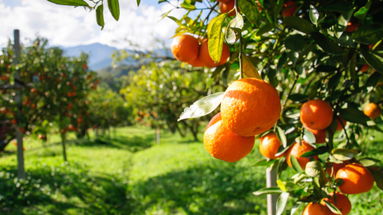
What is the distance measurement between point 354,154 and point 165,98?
7.37 m

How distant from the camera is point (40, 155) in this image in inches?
371

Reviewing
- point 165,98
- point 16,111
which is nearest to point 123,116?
point 165,98

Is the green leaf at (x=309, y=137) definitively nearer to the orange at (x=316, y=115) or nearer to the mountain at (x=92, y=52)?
the orange at (x=316, y=115)

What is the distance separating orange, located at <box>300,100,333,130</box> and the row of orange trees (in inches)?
206

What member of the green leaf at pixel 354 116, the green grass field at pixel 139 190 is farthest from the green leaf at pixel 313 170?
the green grass field at pixel 139 190

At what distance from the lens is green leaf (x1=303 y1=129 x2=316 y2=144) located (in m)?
1.00

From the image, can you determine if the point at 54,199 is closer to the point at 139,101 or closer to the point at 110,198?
the point at 110,198

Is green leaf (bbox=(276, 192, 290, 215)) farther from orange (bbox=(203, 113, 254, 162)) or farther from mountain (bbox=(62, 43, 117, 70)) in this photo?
mountain (bbox=(62, 43, 117, 70))

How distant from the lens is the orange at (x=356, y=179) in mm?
889

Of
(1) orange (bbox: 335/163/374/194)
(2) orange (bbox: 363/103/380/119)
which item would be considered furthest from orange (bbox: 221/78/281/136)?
(2) orange (bbox: 363/103/380/119)

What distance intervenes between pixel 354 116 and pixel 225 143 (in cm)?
61

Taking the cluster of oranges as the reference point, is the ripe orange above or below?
above

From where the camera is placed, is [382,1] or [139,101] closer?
[382,1]

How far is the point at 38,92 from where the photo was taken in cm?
622
